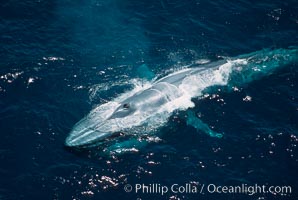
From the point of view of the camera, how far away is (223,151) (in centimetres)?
3027

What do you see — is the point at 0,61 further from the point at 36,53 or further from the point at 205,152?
the point at 205,152

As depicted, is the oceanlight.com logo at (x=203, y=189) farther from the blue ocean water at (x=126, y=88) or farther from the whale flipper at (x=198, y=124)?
the whale flipper at (x=198, y=124)

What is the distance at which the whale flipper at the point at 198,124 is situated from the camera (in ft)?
103

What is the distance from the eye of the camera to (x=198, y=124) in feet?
106

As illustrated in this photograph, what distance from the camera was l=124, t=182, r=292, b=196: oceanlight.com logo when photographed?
26875 millimetres

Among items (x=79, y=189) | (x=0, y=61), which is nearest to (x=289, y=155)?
(x=79, y=189)

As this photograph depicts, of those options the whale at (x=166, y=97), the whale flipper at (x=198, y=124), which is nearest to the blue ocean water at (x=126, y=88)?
the whale flipper at (x=198, y=124)

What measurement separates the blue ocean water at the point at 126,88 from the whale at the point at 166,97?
3.16 ft

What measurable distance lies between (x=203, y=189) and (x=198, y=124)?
271 inches

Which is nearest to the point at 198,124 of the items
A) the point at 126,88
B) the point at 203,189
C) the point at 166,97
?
the point at 166,97

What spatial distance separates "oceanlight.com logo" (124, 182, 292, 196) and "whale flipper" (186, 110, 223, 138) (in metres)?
5.25

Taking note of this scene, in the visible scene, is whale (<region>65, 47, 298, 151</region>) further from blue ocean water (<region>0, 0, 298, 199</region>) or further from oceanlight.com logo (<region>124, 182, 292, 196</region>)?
oceanlight.com logo (<region>124, 182, 292, 196</region>)

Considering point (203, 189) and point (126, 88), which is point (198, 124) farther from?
point (126, 88)

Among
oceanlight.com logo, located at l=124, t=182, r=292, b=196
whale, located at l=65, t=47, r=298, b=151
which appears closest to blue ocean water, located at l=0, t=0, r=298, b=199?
oceanlight.com logo, located at l=124, t=182, r=292, b=196
